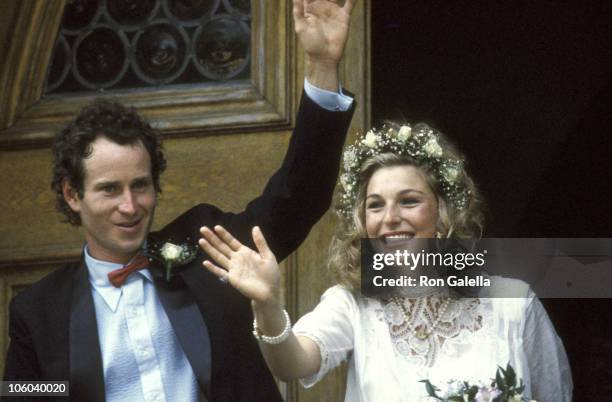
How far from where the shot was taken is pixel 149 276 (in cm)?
376

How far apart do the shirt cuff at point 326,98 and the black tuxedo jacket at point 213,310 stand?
0.02 m

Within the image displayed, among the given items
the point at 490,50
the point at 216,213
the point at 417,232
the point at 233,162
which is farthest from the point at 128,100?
the point at 490,50

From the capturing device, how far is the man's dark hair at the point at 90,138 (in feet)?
12.3

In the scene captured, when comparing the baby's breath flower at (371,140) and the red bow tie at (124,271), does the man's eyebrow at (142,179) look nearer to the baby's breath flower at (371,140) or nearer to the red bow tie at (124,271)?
the red bow tie at (124,271)

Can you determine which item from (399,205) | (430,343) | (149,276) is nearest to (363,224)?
(399,205)

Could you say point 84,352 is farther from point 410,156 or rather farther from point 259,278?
point 410,156

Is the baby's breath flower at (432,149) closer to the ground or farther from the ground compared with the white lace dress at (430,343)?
farther from the ground

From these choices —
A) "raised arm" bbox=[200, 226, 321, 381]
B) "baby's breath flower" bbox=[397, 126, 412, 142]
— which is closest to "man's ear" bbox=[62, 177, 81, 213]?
"raised arm" bbox=[200, 226, 321, 381]

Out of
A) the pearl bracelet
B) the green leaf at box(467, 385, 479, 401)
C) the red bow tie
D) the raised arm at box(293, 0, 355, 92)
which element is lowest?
the green leaf at box(467, 385, 479, 401)

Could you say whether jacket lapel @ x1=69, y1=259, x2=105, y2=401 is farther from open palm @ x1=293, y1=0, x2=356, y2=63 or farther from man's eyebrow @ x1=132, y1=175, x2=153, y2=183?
open palm @ x1=293, y1=0, x2=356, y2=63

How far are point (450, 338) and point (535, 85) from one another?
2486 mm

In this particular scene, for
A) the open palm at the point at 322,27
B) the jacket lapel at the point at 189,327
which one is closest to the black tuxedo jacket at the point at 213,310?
the jacket lapel at the point at 189,327

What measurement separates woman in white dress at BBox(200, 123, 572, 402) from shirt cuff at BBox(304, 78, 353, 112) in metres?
0.43

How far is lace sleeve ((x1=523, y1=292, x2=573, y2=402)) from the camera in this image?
12.6ft
